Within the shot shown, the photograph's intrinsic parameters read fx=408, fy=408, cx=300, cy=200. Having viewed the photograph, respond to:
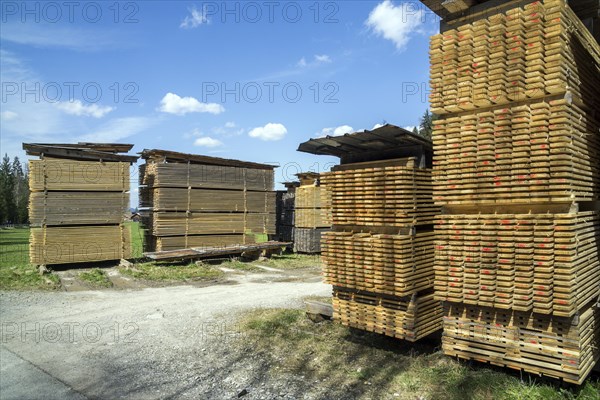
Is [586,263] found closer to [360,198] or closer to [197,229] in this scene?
[360,198]

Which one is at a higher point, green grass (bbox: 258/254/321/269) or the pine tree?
the pine tree

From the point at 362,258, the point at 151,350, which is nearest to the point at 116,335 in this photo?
the point at 151,350

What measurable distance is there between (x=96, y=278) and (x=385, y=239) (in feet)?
35.0

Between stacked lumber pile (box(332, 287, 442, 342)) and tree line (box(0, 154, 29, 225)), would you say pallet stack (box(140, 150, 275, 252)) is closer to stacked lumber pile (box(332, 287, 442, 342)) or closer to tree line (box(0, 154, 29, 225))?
stacked lumber pile (box(332, 287, 442, 342))

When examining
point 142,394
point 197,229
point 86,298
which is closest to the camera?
point 142,394

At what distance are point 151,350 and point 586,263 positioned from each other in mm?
7032

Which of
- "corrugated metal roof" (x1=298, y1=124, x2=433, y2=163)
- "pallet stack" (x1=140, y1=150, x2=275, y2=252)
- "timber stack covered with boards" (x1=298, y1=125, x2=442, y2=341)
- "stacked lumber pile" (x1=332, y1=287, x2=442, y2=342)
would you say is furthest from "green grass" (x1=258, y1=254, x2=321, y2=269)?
"timber stack covered with boards" (x1=298, y1=125, x2=442, y2=341)

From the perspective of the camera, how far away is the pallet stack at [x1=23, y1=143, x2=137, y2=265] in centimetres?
1439

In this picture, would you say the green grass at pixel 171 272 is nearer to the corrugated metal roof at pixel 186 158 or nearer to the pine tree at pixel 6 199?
the corrugated metal roof at pixel 186 158

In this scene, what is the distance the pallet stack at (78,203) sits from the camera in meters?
14.4

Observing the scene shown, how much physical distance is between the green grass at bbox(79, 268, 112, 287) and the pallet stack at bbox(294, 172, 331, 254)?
1000cm

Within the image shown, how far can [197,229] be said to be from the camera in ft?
58.4

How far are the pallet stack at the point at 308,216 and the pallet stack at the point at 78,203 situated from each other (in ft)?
28.2

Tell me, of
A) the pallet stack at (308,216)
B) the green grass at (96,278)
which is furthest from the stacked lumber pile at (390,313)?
the pallet stack at (308,216)
